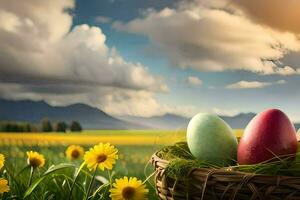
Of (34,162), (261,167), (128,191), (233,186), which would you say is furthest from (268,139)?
(34,162)

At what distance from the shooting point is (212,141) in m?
1.51

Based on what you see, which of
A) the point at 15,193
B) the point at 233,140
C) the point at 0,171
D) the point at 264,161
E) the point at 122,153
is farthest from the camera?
the point at 122,153

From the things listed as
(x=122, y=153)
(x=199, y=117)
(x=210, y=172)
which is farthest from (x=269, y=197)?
(x=122, y=153)

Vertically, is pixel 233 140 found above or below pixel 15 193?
above

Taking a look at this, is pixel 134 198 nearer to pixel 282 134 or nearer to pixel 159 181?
pixel 159 181

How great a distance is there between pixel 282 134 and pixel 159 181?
31 centimetres

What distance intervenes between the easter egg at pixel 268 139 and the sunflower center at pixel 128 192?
0.32m

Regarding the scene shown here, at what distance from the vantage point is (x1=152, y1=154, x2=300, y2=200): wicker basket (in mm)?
1214

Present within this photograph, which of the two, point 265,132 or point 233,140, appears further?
point 233,140

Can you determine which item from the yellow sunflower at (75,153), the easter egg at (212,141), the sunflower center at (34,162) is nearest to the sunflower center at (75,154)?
the yellow sunflower at (75,153)

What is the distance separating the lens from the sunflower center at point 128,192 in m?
1.57

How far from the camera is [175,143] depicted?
5.51 ft

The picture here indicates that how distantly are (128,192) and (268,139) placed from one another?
1.36 ft

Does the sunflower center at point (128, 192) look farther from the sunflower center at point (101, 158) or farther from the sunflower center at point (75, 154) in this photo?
the sunflower center at point (75, 154)
